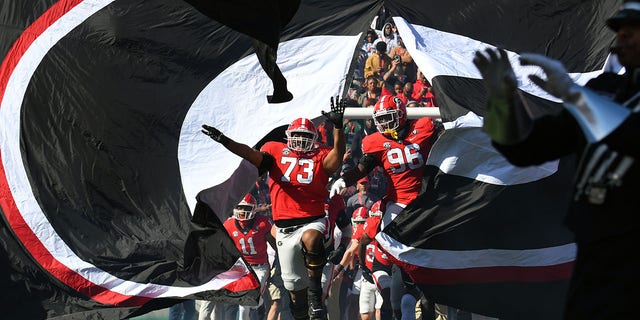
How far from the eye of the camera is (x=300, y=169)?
30.7 ft

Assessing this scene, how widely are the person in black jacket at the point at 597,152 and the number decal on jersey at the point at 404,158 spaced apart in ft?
20.2

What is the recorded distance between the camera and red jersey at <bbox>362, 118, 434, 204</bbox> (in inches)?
383

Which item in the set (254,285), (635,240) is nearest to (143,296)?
(254,285)

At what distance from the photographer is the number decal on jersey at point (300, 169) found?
9.30 metres

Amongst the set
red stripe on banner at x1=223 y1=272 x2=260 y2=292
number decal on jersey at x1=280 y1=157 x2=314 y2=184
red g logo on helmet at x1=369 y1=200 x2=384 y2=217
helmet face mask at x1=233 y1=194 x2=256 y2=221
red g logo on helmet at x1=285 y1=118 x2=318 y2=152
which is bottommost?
helmet face mask at x1=233 y1=194 x2=256 y2=221

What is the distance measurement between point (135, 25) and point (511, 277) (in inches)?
164

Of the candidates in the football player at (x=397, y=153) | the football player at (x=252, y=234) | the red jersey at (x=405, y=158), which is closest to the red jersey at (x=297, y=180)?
the football player at (x=397, y=153)

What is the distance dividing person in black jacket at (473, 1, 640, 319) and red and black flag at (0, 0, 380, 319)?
522 cm

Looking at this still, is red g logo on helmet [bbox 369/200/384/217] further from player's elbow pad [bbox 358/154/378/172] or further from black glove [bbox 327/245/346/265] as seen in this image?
player's elbow pad [bbox 358/154/378/172]

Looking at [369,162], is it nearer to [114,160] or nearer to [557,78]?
[114,160]

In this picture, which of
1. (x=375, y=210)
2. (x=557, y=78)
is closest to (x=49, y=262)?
(x=375, y=210)

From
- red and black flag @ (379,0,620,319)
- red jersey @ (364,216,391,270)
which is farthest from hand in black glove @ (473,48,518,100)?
red jersey @ (364,216,391,270)

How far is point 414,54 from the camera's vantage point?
28.9 feet

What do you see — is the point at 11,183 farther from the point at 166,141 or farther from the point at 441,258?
the point at 441,258
